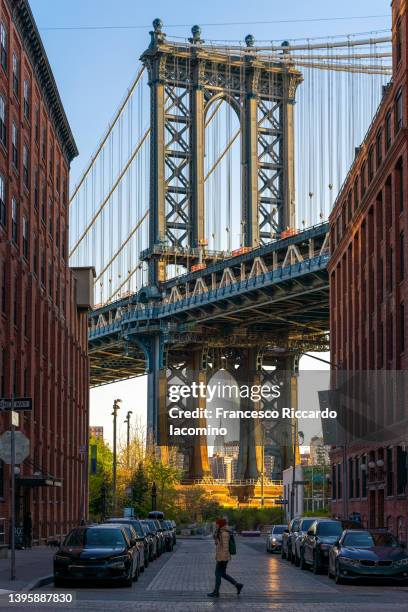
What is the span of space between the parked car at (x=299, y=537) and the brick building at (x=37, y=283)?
11832mm

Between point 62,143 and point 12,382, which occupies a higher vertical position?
point 62,143

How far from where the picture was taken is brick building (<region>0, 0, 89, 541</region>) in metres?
51.1

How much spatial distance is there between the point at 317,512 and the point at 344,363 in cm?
1760

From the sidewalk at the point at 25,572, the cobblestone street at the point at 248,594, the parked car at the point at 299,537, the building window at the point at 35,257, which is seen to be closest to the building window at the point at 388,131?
the building window at the point at 35,257

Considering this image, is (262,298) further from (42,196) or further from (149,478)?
(42,196)

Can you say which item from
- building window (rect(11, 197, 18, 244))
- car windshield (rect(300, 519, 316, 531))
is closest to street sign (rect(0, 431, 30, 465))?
car windshield (rect(300, 519, 316, 531))

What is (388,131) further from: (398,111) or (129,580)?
(129,580)

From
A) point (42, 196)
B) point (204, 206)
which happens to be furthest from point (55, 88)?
point (204, 206)

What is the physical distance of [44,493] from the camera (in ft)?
207

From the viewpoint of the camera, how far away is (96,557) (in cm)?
2756

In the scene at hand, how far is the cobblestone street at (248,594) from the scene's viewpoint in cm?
2231

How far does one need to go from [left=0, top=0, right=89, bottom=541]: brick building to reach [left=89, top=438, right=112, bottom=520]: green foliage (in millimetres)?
8264

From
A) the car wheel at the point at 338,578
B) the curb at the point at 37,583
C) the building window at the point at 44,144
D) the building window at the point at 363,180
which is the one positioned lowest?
the car wheel at the point at 338,578

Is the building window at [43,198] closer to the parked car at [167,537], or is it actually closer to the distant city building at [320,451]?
the parked car at [167,537]
